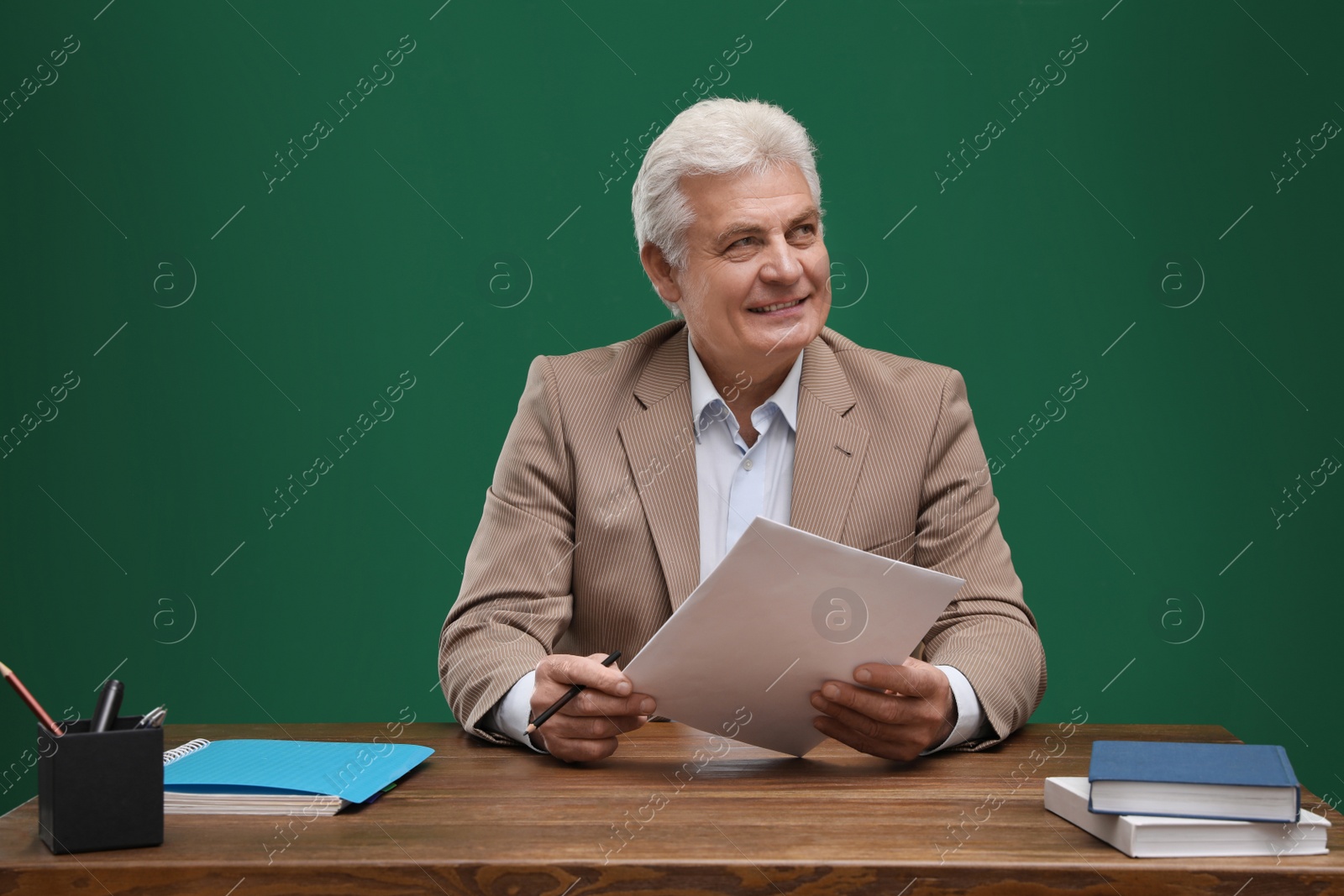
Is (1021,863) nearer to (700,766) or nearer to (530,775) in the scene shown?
(700,766)

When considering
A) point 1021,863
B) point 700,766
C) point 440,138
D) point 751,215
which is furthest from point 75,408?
point 1021,863

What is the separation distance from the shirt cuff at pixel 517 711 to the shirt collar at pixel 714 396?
2.02 ft

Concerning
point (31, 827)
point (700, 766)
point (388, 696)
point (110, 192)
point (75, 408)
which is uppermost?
point (110, 192)

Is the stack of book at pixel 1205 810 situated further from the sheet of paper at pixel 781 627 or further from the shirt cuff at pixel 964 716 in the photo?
the shirt cuff at pixel 964 716

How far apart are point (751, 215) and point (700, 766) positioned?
92 cm

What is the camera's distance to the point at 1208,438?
2988mm

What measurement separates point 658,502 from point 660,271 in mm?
451

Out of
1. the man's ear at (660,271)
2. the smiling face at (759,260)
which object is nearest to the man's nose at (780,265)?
the smiling face at (759,260)

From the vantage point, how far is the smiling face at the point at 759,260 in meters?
1.98

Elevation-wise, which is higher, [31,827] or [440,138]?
[440,138]

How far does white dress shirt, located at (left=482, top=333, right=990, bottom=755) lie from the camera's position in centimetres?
208

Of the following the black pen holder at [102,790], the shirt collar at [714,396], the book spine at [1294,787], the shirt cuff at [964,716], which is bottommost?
the shirt cuff at [964,716]

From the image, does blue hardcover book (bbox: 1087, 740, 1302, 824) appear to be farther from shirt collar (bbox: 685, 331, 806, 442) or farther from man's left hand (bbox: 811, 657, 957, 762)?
shirt collar (bbox: 685, 331, 806, 442)

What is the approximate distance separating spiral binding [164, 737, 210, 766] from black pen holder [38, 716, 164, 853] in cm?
26
